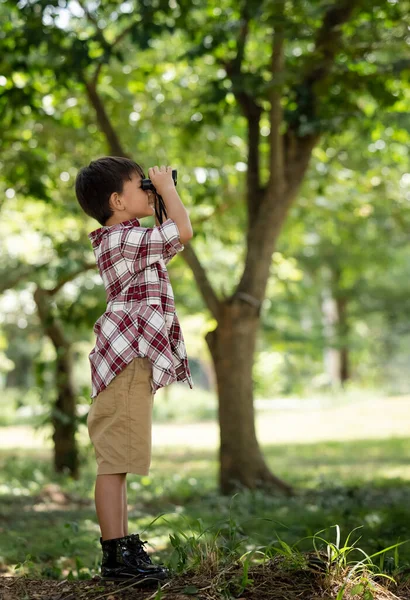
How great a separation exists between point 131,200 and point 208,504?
15.0 ft

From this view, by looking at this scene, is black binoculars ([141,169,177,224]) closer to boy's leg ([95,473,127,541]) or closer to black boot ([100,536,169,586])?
boy's leg ([95,473,127,541])

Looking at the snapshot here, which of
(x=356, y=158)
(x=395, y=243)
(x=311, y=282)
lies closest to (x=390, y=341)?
(x=311, y=282)

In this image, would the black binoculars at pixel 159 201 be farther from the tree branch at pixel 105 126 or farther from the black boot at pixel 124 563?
the tree branch at pixel 105 126

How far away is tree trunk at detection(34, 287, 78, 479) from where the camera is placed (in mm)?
10289

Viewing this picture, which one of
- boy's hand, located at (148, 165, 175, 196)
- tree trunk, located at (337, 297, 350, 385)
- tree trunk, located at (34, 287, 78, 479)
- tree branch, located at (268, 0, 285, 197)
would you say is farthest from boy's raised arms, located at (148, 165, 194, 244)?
tree trunk, located at (337, 297, 350, 385)

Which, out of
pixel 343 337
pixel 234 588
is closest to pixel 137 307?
pixel 234 588

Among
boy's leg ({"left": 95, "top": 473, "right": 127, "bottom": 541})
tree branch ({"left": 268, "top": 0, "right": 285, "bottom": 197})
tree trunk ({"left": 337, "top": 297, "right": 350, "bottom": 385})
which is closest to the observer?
boy's leg ({"left": 95, "top": 473, "right": 127, "bottom": 541})

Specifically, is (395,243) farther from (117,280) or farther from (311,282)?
(117,280)

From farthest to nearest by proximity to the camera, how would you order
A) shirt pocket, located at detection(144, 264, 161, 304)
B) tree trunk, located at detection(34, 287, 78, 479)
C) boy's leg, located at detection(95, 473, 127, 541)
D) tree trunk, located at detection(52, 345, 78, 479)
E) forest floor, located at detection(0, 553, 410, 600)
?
tree trunk, located at detection(52, 345, 78, 479), tree trunk, located at detection(34, 287, 78, 479), shirt pocket, located at detection(144, 264, 161, 304), boy's leg, located at detection(95, 473, 127, 541), forest floor, located at detection(0, 553, 410, 600)

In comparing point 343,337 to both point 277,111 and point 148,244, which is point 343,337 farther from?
point 148,244

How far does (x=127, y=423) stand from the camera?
3301 mm

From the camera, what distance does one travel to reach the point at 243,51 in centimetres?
805

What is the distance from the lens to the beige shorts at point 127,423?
329cm

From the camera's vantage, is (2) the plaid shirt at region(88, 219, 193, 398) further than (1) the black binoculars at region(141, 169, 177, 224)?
No
